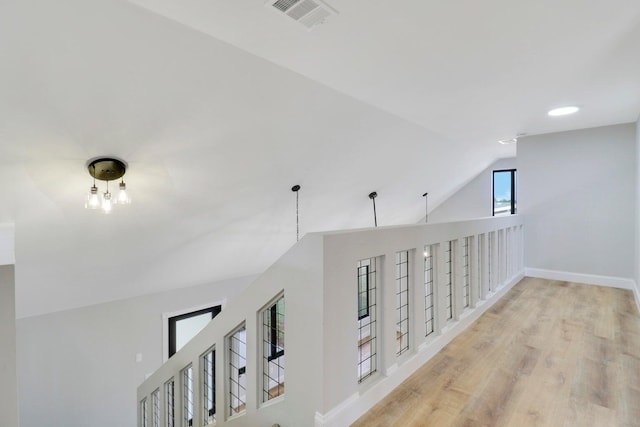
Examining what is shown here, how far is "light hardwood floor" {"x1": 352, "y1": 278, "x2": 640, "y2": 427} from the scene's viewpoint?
153 centimetres

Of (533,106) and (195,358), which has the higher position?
(533,106)

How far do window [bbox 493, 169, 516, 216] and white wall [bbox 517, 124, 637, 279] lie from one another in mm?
2966

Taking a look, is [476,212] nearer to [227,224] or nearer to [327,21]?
[227,224]

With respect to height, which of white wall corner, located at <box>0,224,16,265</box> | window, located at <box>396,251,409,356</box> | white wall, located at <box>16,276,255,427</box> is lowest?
white wall, located at <box>16,276,255,427</box>

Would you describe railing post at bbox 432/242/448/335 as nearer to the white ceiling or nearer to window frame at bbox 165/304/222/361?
the white ceiling

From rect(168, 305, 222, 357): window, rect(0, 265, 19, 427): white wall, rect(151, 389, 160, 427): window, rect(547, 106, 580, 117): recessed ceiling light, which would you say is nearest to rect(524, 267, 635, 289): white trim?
rect(547, 106, 580, 117): recessed ceiling light

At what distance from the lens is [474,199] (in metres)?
7.74

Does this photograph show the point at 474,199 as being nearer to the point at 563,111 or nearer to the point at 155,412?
the point at 563,111

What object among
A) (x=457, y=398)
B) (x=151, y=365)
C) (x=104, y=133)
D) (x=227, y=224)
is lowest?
(x=151, y=365)

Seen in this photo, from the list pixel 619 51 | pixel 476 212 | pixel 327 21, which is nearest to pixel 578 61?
pixel 619 51

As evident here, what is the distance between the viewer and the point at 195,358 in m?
1.97

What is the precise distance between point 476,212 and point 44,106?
7.89 metres

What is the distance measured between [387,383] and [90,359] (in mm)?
4831

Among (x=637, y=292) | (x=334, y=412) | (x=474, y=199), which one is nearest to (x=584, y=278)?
(x=637, y=292)
